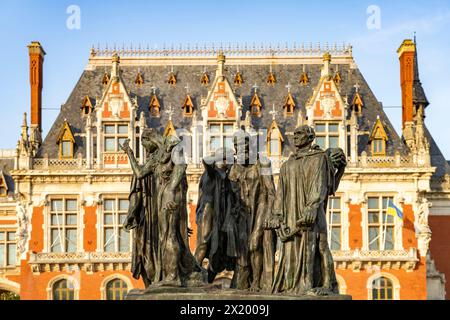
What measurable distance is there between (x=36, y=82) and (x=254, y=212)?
95.0 ft

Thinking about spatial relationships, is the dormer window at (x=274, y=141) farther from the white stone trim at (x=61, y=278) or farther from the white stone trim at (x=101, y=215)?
the white stone trim at (x=61, y=278)

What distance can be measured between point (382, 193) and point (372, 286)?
397 cm

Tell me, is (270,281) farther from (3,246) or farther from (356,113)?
(3,246)

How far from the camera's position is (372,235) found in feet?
137

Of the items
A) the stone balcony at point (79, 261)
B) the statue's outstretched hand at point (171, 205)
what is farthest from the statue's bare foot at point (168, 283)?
the stone balcony at point (79, 261)

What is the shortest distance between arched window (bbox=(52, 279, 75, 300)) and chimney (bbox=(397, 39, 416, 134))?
16.3 meters

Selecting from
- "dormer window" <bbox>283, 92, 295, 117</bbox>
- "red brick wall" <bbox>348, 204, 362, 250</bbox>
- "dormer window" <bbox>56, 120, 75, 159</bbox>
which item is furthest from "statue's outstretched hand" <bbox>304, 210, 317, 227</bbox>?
"dormer window" <bbox>283, 92, 295, 117</bbox>

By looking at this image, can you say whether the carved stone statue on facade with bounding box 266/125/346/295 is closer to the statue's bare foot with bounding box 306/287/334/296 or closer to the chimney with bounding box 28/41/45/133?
the statue's bare foot with bounding box 306/287/334/296

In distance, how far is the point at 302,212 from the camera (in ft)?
47.4

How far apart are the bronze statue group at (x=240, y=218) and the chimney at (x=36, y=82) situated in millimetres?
27666

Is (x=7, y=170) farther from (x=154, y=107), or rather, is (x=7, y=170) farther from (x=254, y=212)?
(x=254, y=212)

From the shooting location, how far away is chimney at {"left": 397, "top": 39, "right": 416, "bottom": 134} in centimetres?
4447

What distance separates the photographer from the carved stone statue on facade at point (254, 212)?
53.7 feet
